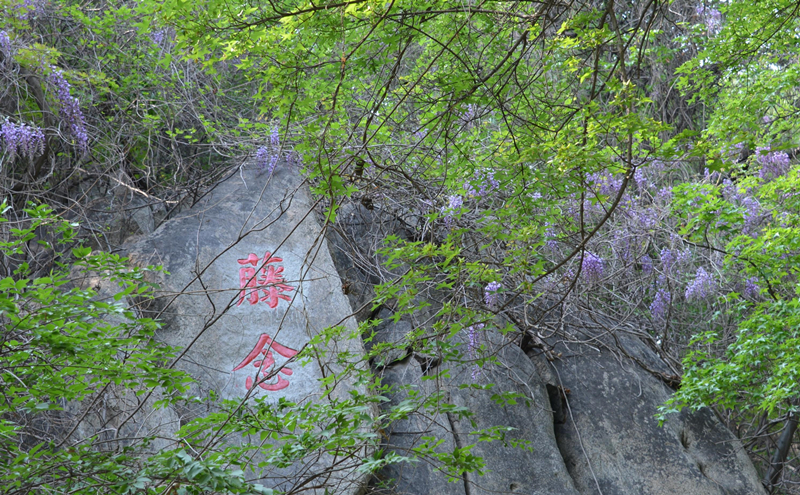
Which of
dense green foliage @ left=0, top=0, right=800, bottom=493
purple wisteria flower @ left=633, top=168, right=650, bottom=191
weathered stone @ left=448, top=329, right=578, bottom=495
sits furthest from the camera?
purple wisteria flower @ left=633, top=168, right=650, bottom=191

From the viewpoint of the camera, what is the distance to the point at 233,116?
524 centimetres

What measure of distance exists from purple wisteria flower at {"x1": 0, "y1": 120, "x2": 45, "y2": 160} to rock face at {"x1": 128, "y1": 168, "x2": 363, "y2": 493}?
876 millimetres

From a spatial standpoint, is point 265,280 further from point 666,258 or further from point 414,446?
point 666,258

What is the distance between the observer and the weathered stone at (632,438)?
3943 mm

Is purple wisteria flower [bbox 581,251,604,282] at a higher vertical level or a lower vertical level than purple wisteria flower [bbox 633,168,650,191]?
lower

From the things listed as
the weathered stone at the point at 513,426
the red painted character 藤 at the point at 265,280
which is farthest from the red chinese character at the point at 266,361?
the weathered stone at the point at 513,426

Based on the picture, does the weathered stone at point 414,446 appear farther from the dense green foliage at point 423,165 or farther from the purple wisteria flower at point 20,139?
the purple wisteria flower at point 20,139

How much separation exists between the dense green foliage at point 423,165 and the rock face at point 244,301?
27cm

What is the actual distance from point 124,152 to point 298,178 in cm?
127

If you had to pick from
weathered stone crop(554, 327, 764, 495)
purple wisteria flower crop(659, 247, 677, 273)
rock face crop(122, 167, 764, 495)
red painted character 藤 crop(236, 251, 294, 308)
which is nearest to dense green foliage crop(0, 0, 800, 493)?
purple wisteria flower crop(659, 247, 677, 273)

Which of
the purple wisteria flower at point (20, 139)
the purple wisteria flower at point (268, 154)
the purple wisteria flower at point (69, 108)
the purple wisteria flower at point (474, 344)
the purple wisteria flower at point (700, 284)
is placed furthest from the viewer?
the purple wisteria flower at point (700, 284)

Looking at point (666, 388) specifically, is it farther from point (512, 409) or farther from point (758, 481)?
point (512, 409)

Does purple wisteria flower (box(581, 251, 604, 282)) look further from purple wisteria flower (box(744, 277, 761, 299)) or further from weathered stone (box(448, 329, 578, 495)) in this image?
purple wisteria flower (box(744, 277, 761, 299))

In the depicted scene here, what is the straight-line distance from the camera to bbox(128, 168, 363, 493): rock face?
138 inches
